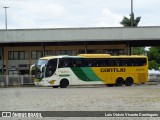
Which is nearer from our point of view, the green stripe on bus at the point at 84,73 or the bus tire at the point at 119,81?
the green stripe on bus at the point at 84,73

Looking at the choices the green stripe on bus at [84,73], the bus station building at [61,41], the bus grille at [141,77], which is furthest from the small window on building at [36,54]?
the bus grille at [141,77]

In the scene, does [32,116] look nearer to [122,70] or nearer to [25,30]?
[122,70]

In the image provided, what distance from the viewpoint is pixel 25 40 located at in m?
56.8

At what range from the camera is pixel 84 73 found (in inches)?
1667

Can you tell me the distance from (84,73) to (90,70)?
65 cm

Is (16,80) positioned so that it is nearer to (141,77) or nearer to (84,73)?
(84,73)

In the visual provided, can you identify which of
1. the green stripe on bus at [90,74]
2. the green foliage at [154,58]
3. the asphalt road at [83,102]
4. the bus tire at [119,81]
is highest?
the green foliage at [154,58]

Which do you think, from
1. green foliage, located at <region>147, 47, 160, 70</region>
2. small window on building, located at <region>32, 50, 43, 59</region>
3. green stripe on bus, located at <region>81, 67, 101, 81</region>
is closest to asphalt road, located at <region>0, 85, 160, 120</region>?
green stripe on bus, located at <region>81, 67, 101, 81</region>

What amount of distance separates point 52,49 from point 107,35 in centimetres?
880

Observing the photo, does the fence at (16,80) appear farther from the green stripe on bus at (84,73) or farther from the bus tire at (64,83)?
the green stripe on bus at (84,73)

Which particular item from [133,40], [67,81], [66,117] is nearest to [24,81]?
[67,81]

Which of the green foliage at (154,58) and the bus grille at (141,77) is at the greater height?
the green foliage at (154,58)

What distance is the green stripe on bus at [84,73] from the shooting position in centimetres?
4203

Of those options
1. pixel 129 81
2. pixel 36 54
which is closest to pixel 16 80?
pixel 36 54
